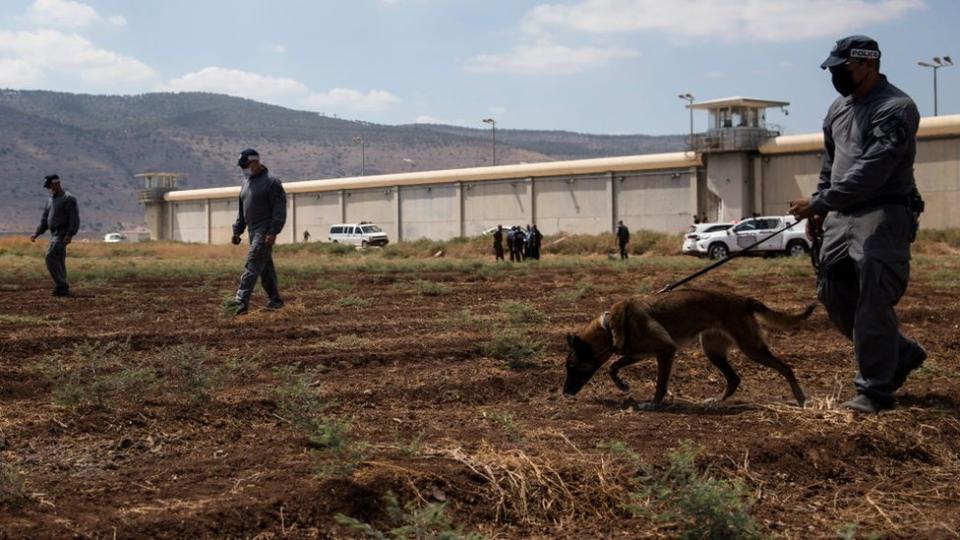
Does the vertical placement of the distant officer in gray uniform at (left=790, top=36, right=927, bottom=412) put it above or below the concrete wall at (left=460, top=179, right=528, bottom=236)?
below

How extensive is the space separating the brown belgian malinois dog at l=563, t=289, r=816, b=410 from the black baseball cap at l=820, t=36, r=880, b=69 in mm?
1507

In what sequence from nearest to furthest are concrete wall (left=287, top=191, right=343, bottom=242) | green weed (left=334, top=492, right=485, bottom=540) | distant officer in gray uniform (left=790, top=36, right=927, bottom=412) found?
green weed (left=334, top=492, right=485, bottom=540) → distant officer in gray uniform (left=790, top=36, right=927, bottom=412) → concrete wall (left=287, top=191, right=343, bottom=242)

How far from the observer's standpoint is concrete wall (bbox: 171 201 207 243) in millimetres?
84312

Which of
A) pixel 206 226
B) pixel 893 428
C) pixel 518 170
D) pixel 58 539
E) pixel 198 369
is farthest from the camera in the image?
pixel 206 226

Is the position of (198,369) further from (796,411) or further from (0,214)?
(0,214)

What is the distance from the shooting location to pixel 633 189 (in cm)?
5584

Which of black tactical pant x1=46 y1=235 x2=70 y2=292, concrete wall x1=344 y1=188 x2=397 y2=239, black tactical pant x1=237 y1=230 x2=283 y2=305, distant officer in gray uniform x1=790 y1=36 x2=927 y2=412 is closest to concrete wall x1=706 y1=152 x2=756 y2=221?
concrete wall x1=344 y1=188 x2=397 y2=239

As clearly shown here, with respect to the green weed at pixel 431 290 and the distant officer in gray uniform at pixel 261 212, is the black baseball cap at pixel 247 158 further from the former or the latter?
the green weed at pixel 431 290

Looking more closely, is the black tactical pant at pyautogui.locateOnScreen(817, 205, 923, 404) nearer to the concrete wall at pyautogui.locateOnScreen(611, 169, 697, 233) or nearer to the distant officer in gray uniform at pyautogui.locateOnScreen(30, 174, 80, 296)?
the distant officer in gray uniform at pyautogui.locateOnScreen(30, 174, 80, 296)

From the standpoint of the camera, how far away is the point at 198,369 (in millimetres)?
6691

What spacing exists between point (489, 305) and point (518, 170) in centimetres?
4695

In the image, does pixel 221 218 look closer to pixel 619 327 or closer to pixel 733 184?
pixel 733 184

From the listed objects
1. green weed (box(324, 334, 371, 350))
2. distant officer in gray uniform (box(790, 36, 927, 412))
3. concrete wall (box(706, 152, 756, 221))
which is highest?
concrete wall (box(706, 152, 756, 221))

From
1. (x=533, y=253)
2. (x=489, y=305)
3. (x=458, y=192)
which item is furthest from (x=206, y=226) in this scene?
(x=489, y=305)
